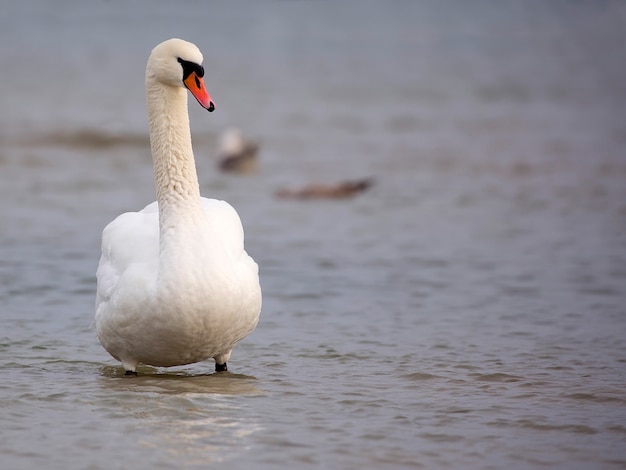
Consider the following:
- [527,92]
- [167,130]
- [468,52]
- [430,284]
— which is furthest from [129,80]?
[167,130]

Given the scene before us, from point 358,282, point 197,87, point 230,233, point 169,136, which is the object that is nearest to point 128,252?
point 230,233

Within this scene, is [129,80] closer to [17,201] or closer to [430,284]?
[17,201]

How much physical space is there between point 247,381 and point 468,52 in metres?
35.5

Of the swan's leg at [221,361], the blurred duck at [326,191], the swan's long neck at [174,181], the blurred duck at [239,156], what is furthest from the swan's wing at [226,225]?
the blurred duck at [239,156]

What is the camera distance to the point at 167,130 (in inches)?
290

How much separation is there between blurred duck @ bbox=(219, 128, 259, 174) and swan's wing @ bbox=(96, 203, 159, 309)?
9.84 metres

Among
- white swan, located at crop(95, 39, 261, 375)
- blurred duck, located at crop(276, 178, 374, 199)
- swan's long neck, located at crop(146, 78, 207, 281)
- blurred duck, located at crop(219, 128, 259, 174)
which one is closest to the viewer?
white swan, located at crop(95, 39, 261, 375)

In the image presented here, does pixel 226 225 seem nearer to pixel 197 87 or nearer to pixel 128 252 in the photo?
pixel 128 252

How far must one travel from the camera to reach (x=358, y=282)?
1051 centimetres

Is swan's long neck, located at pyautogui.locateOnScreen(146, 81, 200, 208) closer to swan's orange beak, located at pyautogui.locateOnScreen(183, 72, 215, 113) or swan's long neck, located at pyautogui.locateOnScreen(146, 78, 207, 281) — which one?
swan's long neck, located at pyautogui.locateOnScreen(146, 78, 207, 281)

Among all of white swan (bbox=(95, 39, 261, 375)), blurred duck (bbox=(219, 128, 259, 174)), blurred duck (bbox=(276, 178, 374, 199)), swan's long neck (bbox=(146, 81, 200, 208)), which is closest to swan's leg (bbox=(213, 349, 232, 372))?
white swan (bbox=(95, 39, 261, 375))

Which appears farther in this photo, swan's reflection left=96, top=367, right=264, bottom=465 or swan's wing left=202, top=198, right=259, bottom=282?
swan's wing left=202, top=198, right=259, bottom=282

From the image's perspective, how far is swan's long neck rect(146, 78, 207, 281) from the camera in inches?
266

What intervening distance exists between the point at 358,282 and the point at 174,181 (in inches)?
143
